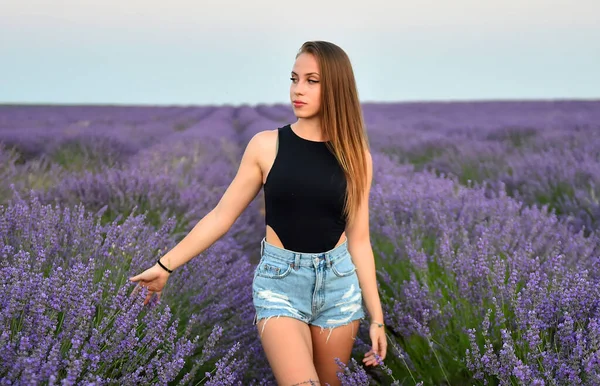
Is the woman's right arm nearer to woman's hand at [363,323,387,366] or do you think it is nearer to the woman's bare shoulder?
the woman's bare shoulder

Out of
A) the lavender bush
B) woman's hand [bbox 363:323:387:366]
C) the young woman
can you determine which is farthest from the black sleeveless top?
the lavender bush

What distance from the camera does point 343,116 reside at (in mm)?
2004

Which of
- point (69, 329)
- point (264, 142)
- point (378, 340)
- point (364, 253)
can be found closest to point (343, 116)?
point (264, 142)

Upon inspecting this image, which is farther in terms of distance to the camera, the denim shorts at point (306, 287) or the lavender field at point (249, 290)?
the denim shorts at point (306, 287)

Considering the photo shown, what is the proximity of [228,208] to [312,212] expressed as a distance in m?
0.26

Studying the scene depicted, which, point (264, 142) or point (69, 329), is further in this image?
point (264, 142)

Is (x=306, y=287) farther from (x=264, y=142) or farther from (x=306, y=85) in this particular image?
(x=306, y=85)

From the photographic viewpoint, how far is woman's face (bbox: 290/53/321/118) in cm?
196

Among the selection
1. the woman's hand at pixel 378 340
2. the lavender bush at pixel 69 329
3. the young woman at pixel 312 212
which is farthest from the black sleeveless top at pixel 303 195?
the lavender bush at pixel 69 329

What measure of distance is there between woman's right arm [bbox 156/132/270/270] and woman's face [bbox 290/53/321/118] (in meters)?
0.14

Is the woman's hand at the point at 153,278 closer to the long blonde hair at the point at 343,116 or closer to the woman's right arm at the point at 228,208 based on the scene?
the woman's right arm at the point at 228,208

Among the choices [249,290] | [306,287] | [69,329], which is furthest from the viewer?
[249,290]

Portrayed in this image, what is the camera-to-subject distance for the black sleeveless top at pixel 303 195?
1959 mm

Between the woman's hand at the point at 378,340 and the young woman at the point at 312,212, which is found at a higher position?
the young woman at the point at 312,212
